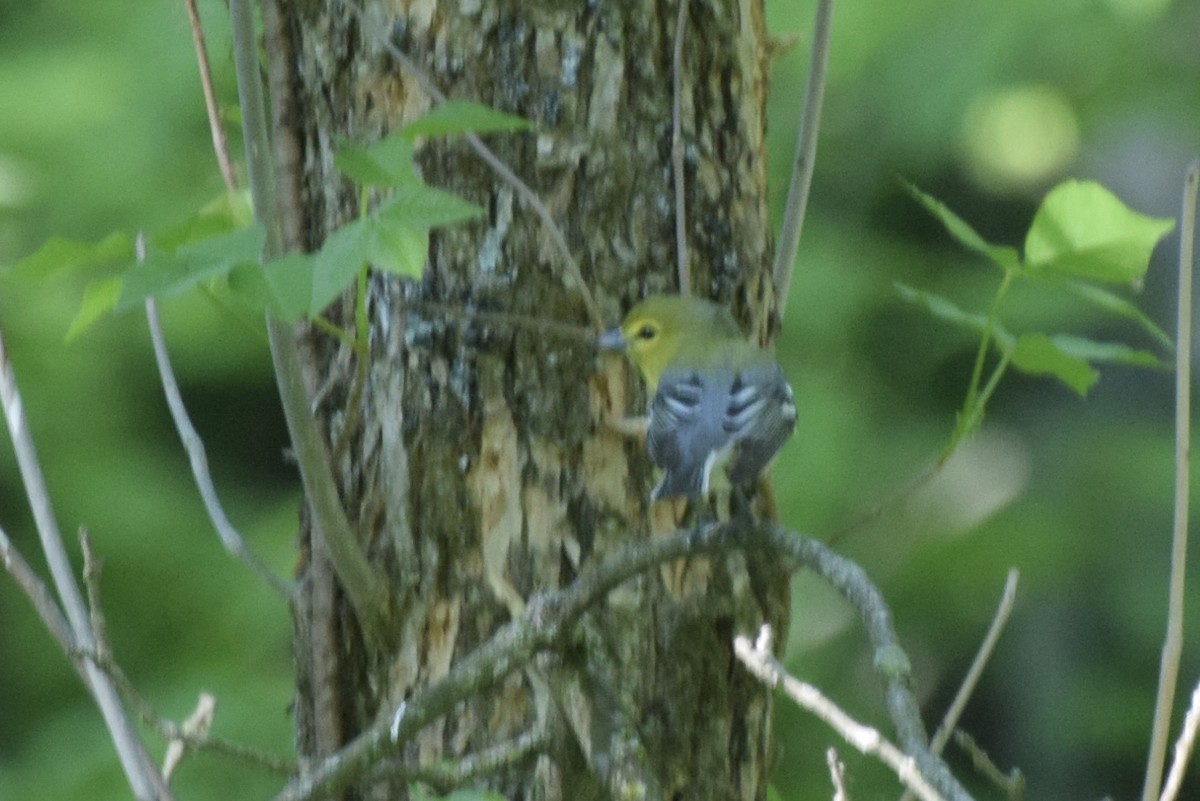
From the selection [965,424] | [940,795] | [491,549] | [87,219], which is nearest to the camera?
[940,795]

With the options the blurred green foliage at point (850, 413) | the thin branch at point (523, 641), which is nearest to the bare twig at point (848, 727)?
the thin branch at point (523, 641)

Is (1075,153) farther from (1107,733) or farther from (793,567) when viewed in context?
(793,567)

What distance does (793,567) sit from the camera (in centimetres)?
150

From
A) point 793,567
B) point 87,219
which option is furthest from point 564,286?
point 87,219

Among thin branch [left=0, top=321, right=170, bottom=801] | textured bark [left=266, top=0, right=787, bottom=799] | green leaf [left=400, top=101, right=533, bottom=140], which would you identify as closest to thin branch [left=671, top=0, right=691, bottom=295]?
textured bark [left=266, top=0, right=787, bottom=799]

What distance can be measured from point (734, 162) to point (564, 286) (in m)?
0.25

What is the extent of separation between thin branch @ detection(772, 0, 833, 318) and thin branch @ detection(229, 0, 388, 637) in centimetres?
57

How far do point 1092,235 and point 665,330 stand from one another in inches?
17.2

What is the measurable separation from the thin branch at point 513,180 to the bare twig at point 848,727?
59cm

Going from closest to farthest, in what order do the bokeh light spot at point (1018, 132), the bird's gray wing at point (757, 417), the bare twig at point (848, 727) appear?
the bare twig at point (848, 727) < the bird's gray wing at point (757, 417) < the bokeh light spot at point (1018, 132)

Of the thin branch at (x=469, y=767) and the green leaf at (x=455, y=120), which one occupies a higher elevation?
the green leaf at (x=455, y=120)

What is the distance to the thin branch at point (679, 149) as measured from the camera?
4.79 feet

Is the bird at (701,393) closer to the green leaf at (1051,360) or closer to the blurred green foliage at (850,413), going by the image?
the green leaf at (1051,360)

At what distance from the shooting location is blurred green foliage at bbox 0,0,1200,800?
291cm
